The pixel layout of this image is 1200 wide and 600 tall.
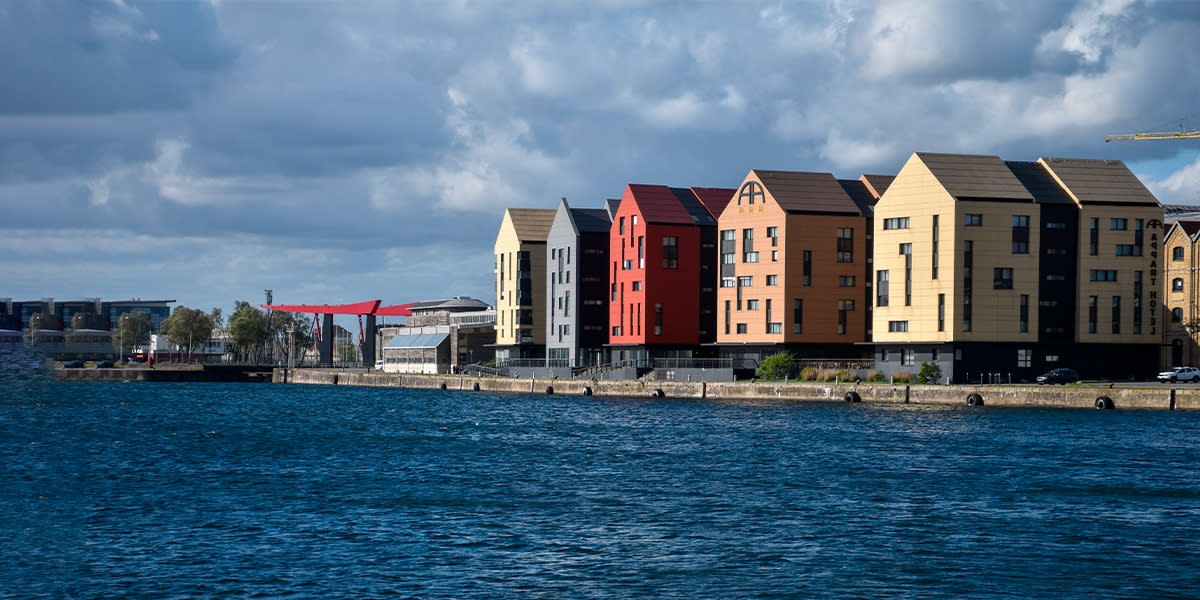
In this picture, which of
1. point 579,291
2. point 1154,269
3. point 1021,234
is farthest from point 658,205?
point 1154,269

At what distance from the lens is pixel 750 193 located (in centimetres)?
14275

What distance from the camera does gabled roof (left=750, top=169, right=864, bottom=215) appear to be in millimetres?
138875

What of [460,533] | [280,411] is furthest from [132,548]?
[280,411]

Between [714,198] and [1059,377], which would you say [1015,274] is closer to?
[1059,377]

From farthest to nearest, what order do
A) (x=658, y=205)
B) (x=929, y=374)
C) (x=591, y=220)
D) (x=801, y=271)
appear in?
(x=591, y=220), (x=658, y=205), (x=801, y=271), (x=929, y=374)

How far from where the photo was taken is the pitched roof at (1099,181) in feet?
405

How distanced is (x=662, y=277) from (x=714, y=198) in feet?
51.3

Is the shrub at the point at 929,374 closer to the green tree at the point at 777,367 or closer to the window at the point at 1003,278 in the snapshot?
the window at the point at 1003,278

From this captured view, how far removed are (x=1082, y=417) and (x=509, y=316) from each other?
4220 inches

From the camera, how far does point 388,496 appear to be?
50875 millimetres

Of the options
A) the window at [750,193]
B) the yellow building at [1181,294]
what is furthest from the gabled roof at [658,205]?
the yellow building at [1181,294]

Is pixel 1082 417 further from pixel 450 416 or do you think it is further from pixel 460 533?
pixel 460 533

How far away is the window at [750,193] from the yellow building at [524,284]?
47.4 meters

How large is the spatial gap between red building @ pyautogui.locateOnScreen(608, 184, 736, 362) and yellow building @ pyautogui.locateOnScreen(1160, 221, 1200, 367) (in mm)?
52140
